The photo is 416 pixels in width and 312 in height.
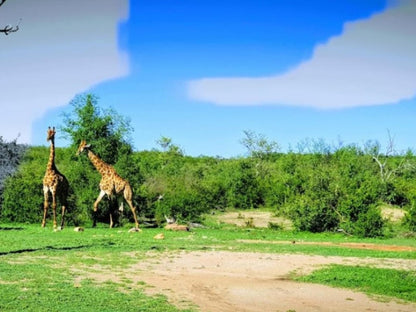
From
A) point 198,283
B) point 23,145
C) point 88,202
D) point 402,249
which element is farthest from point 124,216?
point 198,283

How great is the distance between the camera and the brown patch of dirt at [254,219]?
2885 centimetres

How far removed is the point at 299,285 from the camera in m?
11.1

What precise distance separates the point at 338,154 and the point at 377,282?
2806 centimetres

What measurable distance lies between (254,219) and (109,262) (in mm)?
18617

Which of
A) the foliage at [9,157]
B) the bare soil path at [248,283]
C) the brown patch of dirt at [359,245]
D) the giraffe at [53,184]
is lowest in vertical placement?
the bare soil path at [248,283]

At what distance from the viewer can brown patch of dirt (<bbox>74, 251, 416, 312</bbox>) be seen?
9227 mm

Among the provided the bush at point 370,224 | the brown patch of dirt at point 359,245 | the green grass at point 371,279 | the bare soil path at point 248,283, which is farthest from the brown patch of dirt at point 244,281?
the bush at point 370,224

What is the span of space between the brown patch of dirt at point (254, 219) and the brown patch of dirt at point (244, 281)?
40.9 ft

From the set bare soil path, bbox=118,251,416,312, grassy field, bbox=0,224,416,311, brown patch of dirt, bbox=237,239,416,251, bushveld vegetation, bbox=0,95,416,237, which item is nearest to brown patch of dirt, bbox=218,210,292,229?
bushveld vegetation, bbox=0,95,416,237

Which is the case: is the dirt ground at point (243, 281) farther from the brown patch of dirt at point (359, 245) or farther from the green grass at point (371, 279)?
the brown patch of dirt at point (359, 245)

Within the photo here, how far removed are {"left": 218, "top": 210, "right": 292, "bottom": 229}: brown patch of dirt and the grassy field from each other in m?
6.33

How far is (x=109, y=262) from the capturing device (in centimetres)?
1298

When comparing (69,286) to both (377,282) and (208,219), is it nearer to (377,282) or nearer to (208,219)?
(377,282)

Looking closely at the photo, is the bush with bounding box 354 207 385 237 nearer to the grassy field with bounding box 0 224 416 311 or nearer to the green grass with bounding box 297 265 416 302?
the grassy field with bounding box 0 224 416 311
